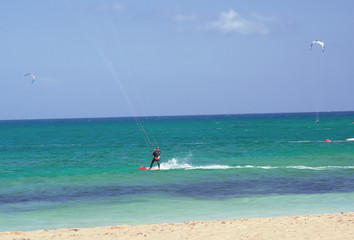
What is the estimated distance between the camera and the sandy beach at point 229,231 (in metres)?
14.4

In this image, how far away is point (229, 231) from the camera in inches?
598

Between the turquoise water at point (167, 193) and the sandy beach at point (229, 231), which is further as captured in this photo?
the turquoise water at point (167, 193)

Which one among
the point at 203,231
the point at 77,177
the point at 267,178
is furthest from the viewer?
the point at 77,177

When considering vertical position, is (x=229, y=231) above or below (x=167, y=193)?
below

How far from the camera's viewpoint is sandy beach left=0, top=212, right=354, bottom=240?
14.4 meters

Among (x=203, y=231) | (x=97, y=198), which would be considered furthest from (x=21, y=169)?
(x=203, y=231)

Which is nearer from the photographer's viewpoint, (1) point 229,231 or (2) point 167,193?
(1) point 229,231

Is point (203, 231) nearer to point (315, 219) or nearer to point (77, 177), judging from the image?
point (315, 219)

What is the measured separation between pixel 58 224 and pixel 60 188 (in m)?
9.74

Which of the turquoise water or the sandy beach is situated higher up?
the turquoise water

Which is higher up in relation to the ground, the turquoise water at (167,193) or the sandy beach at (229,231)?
the turquoise water at (167,193)

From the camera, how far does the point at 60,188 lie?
27.8m

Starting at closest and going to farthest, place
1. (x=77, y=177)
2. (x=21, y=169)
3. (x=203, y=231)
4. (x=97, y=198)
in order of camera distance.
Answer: (x=203, y=231) < (x=97, y=198) < (x=77, y=177) < (x=21, y=169)

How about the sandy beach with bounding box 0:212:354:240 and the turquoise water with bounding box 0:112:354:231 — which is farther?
the turquoise water with bounding box 0:112:354:231
